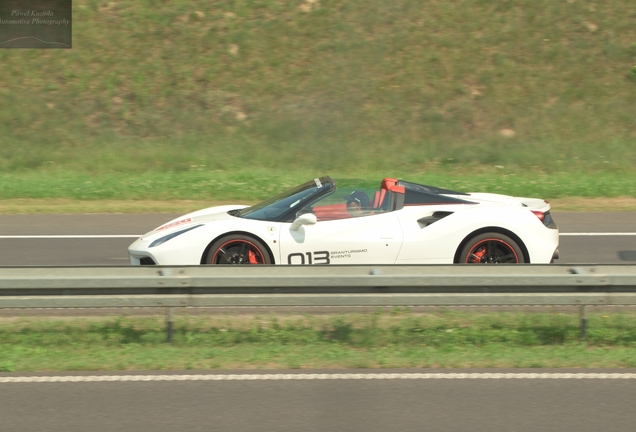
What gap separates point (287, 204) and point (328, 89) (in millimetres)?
13547

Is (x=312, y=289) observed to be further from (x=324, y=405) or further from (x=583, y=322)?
(x=583, y=322)

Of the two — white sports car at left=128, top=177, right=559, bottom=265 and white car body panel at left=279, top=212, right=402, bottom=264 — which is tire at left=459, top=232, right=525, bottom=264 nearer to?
white sports car at left=128, top=177, right=559, bottom=265

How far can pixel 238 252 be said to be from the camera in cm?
834

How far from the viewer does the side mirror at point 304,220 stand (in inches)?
318

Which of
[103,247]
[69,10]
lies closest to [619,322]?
[103,247]

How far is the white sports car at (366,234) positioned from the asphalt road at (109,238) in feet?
6.93

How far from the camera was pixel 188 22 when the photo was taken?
2403 cm

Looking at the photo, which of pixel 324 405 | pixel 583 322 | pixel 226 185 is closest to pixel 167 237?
pixel 324 405

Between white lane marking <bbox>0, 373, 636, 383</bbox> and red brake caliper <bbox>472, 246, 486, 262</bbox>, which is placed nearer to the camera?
white lane marking <bbox>0, 373, 636, 383</bbox>

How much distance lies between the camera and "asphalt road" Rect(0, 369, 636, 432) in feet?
15.4

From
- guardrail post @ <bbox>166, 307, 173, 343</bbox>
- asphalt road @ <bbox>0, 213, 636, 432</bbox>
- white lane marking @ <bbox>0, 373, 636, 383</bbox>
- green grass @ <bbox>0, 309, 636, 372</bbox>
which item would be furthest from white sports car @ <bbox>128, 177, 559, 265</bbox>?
asphalt road @ <bbox>0, 213, 636, 432</bbox>

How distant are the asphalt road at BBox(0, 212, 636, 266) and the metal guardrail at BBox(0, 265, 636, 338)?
3896 mm

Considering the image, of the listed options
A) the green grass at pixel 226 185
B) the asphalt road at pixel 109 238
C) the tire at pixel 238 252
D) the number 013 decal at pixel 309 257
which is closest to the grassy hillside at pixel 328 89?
the green grass at pixel 226 185

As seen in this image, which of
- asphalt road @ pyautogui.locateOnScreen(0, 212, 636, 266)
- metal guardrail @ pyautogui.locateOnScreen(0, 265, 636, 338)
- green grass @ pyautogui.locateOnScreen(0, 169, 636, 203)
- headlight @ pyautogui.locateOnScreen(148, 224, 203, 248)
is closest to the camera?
metal guardrail @ pyautogui.locateOnScreen(0, 265, 636, 338)
